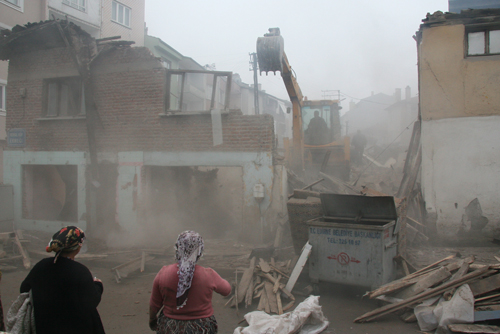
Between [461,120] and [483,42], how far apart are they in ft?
6.93

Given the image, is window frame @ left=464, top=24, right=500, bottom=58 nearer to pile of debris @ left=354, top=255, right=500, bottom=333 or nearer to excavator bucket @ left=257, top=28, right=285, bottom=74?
excavator bucket @ left=257, top=28, right=285, bottom=74

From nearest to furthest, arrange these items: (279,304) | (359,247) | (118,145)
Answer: (279,304) < (359,247) < (118,145)

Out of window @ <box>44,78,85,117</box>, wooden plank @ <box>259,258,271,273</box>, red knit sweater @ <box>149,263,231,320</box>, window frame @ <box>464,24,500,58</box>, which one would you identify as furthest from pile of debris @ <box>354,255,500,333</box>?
window @ <box>44,78,85,117</box>

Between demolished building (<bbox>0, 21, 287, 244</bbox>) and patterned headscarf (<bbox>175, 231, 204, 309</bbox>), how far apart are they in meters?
6.25

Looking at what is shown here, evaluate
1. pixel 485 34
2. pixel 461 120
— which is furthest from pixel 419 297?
pixel 485 34

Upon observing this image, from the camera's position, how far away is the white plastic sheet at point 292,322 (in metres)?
4.23

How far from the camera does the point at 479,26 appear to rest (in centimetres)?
852

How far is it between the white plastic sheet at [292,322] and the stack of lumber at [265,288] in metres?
0.65

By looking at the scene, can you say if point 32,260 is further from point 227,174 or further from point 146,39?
point 146,39

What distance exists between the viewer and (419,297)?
483 centimetres

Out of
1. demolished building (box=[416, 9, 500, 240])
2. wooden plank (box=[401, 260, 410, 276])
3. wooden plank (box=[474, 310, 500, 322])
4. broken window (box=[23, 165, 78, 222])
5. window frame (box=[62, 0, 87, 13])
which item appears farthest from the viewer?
window frame (box=[62, 0, 87, 13])

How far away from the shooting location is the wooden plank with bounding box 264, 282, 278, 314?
534 centimetres

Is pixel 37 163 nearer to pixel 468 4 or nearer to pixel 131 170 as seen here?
pixel 131 170

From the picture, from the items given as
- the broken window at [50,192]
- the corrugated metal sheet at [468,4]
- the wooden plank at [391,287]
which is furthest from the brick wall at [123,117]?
the corrugated metal sheet at [468,4]
